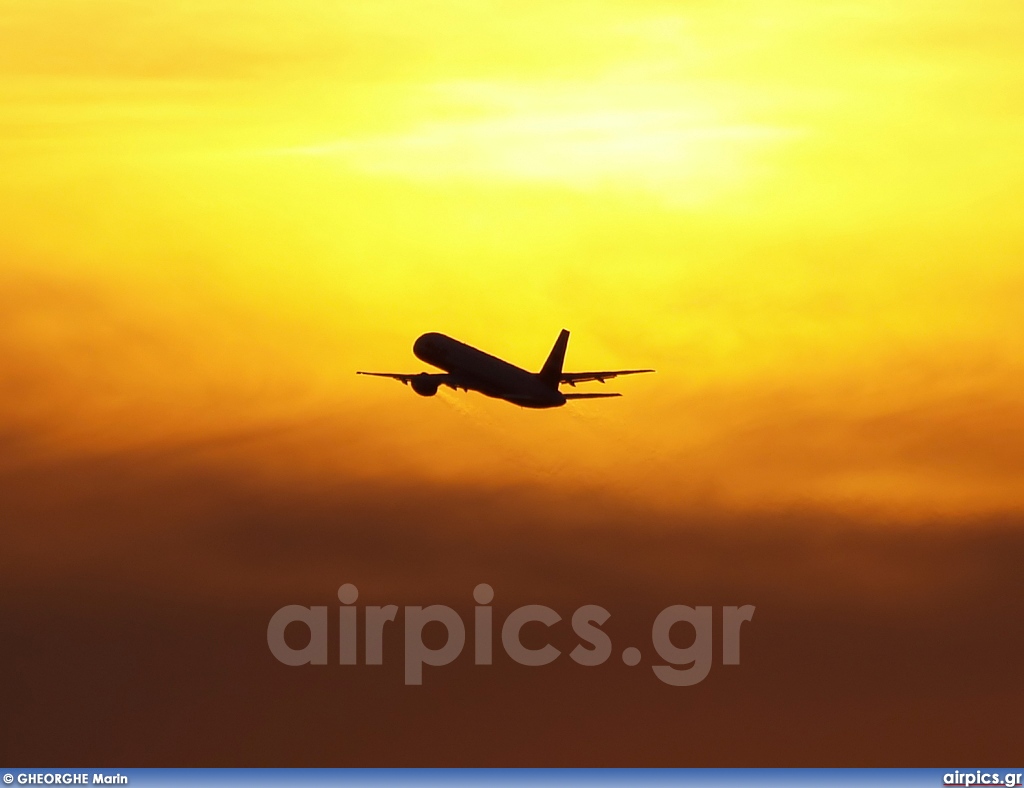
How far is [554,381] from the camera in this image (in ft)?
650

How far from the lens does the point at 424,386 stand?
194 metres

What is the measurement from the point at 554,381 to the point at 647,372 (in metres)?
12.9

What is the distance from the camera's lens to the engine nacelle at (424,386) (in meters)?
194

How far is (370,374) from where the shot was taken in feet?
632

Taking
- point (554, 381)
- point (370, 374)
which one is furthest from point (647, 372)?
point (370, 374)

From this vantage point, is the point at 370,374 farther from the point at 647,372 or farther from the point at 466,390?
the point at 647,372

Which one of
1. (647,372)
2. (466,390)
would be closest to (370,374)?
(466,390)

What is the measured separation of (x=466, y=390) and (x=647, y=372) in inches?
733

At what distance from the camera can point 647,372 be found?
188125mm

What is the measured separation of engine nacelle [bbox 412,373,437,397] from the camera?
19369 cm

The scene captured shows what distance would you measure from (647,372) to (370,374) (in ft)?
82.1

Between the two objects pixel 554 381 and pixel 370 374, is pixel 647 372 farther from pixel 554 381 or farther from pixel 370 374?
pixel 370 374
